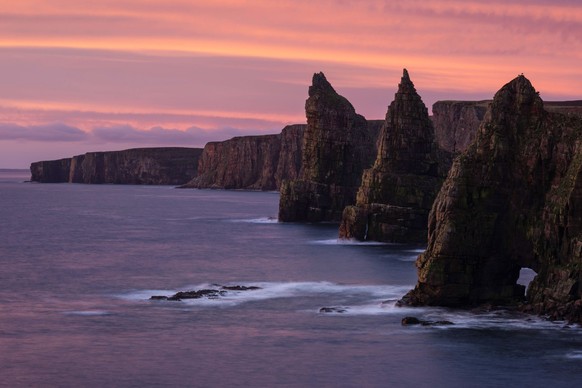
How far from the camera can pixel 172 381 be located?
204 ft

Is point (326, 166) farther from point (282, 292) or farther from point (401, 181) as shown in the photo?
point (282, 292)

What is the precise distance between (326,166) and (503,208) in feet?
368

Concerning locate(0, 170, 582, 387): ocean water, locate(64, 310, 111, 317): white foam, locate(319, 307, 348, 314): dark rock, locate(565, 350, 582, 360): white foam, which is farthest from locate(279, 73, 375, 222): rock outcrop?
locate(565, 350, 582, 360): white foam

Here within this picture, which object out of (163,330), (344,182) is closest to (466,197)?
(163,330)

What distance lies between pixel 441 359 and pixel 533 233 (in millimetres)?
16310

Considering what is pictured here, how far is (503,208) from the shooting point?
269 ft

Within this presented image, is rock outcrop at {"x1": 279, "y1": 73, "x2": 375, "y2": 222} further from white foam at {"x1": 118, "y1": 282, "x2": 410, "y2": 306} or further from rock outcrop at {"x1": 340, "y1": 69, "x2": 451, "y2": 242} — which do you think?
white foam at {"x1": 118, "y1": 282, "x2": 410, "y2": 306}

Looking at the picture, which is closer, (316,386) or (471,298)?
(316,386)

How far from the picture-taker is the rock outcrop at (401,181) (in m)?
146

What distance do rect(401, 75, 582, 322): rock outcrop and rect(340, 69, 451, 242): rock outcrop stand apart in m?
61.8

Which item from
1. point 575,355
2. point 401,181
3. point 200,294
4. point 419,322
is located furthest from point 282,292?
point 401,181

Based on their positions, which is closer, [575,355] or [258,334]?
[575,355]

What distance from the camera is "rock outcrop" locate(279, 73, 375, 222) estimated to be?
193 metres

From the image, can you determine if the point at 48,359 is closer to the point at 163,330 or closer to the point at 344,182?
the point at 163,330
